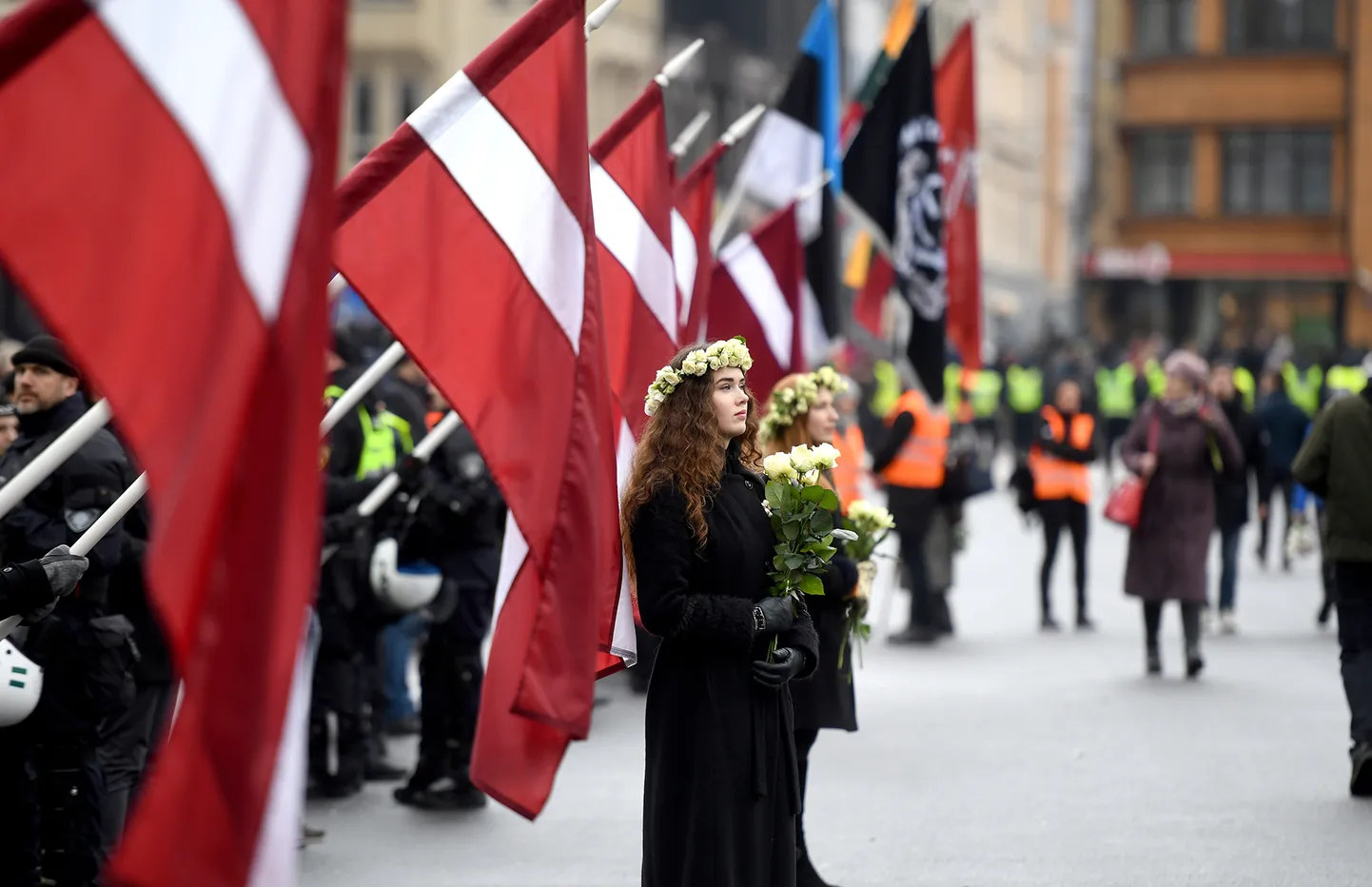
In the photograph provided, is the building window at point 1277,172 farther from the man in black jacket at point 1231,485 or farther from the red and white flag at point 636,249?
the red and white flag at point 636,249

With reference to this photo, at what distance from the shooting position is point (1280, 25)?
6706 centimetres

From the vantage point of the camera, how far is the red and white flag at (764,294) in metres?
13.5

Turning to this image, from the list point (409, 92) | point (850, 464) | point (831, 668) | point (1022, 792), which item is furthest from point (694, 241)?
point (409, 92)

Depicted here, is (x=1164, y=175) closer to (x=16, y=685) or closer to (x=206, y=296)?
(x=16, y=685)

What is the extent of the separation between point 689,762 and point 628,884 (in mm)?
2301

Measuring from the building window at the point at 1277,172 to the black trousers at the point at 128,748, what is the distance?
61.6 meters

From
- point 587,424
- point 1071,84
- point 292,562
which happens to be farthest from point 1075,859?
point 1071,84

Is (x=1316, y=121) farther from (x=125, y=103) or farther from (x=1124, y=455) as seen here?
(x=125, y=103)

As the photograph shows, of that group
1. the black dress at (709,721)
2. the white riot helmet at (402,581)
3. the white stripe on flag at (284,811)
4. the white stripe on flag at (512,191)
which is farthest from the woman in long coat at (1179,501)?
the white stripe on flag at (284,811)

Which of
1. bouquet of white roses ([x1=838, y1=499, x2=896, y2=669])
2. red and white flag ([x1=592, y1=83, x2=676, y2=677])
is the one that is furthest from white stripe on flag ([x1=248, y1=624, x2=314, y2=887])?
bouquet of white roses ([x1=838, y1=499, x2=896, y2=669])

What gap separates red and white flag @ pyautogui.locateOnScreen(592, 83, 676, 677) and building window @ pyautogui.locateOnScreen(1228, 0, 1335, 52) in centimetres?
6100

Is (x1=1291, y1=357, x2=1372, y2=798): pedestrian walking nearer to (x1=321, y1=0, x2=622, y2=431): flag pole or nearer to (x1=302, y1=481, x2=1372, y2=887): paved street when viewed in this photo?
(x1=302, y1=481, x2=1372, y2=887): paved street

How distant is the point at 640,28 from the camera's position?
158 ft

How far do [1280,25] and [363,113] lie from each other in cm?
3422
